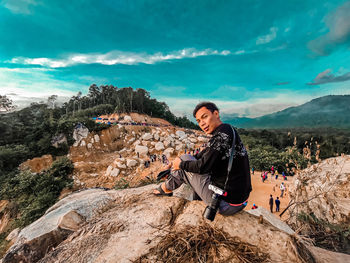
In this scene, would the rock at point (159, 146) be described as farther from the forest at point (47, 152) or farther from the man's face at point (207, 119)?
the man's face at point (207, 119)

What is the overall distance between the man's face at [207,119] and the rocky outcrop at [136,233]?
1.21m

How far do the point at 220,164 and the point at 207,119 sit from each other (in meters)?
0.61

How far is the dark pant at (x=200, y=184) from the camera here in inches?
79.0

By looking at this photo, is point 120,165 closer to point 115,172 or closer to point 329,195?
point 115,172

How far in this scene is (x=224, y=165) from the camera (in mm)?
1882

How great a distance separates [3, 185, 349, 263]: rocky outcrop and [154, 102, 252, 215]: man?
0.28 m

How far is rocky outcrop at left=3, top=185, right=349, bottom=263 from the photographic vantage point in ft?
5.46

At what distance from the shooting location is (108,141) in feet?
89.2

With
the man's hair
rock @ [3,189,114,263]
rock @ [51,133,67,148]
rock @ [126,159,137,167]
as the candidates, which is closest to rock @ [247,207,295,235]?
the man's hair

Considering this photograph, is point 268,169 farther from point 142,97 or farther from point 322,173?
point 142,97

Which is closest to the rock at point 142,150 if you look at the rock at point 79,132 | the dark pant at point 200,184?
the rock at point 79,132

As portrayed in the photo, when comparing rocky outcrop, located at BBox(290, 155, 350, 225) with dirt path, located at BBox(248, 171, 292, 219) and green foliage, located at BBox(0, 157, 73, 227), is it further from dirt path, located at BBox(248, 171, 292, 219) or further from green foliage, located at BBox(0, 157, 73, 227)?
green foliage, located at BBox(0, 157, 73, 227)

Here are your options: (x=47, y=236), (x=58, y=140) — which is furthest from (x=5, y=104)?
(x=47, y=236)

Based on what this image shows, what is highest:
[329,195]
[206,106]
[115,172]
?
[206,106]
